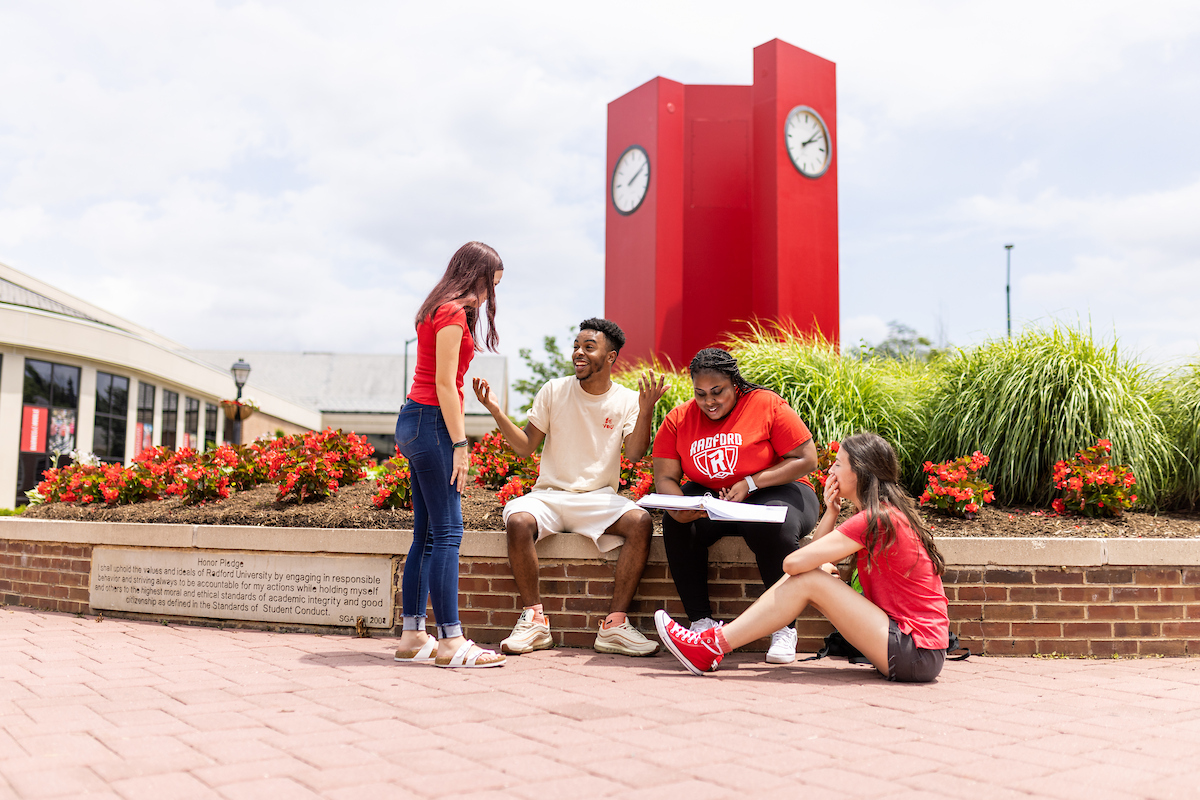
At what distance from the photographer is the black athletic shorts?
3.60 metres

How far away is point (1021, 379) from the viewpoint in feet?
18.9

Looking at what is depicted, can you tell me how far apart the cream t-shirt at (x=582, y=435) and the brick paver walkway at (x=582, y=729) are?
3.18 ft

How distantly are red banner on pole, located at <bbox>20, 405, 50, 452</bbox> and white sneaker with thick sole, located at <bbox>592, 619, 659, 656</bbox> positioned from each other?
22.0 meters

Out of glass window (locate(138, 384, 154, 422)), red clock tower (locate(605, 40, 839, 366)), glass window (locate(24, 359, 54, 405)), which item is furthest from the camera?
glass window (locate(138, 384, 154, 422))

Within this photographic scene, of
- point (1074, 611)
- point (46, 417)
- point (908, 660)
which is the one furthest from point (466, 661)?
point (46, 417)

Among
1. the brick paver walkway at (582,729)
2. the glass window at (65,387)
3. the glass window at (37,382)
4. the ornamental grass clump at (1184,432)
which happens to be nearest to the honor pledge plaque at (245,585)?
the brick paver walkway at (582,729)

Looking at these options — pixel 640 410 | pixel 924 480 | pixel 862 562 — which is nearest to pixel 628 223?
pixel 924 480

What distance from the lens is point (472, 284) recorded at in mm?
4086

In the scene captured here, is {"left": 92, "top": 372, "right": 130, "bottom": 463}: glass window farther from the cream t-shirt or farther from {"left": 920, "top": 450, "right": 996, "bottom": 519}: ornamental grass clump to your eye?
Result: {"left": 920, "top": 450, "right": 996, "bottom": 519}: ornamental grass clump

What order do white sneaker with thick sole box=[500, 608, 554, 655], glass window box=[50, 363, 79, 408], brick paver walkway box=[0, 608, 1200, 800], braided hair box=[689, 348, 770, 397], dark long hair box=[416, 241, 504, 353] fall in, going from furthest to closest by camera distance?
glass window box=[50, 363, 79, 408] → braided hair box=[689, 348, 770, 397] → white sneaker with thick sole box=[500, 608, 554, 655] → dark long hair box=[416, 241, 504, 353] → brick paver walkway box=[0, 608, 1200, 800]

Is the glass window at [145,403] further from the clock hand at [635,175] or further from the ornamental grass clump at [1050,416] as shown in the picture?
the ornamental grass clump at [1050,416]

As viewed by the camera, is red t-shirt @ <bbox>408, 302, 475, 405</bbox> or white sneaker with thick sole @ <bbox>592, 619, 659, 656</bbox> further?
white sneaker with thick sole @ <bbox>592, 619, 659, 656</bbox>

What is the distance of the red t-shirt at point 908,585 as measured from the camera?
11.9 ft

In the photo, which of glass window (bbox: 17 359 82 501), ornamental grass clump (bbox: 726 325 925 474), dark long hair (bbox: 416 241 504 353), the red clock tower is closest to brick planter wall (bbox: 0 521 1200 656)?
dark long hair (bbox: 416 241 504 353)
